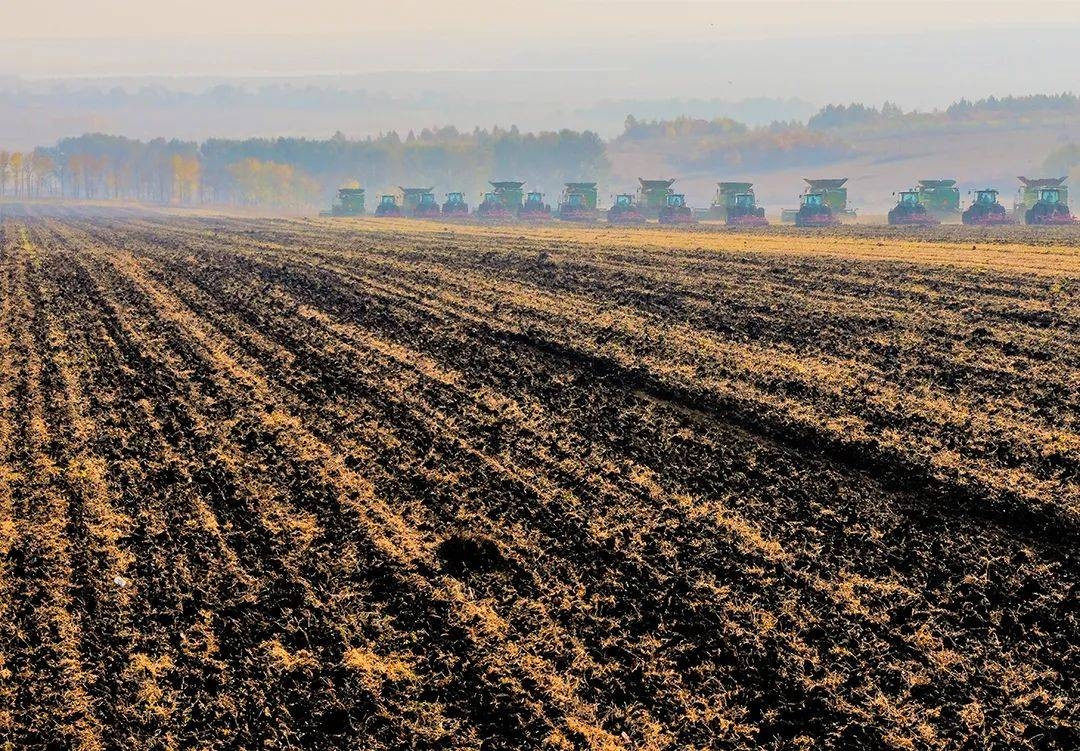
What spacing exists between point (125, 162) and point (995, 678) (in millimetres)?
173413

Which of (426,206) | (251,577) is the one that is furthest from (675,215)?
(251,577)

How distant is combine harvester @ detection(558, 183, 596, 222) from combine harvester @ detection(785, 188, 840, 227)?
1342cm

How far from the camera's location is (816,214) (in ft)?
166

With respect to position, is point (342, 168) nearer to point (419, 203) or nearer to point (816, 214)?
point (419, 203)

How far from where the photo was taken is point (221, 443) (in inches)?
372

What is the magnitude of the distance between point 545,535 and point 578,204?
54995 millimetres

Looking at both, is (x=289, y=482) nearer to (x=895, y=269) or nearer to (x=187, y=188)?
(x=895, y=269)

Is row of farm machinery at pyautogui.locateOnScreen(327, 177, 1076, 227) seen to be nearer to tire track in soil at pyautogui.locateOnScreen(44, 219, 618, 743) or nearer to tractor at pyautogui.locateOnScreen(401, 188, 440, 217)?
tractor at pyautogui.locateOnScreen(401, 188, 440, 217)

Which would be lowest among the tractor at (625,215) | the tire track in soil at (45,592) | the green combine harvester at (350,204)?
the tire track in soil at (45,592)

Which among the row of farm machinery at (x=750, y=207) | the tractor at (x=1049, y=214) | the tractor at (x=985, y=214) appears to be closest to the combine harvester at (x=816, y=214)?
the row of farm machinery at (x=750, y=207)

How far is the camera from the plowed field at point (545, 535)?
5.20m

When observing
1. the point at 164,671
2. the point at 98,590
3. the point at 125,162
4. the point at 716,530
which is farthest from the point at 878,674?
the point at 125,162

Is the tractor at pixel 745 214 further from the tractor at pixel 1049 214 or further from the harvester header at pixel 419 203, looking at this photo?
the harvester header at pixel 419 203

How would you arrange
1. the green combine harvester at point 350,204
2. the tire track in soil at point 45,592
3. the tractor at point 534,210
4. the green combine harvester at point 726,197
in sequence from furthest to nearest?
the green combine harvester at point 350,204 < the tractor at point 534,210 < the green combine harvester at point 726,197 < the tire track in soil at point 45,592
